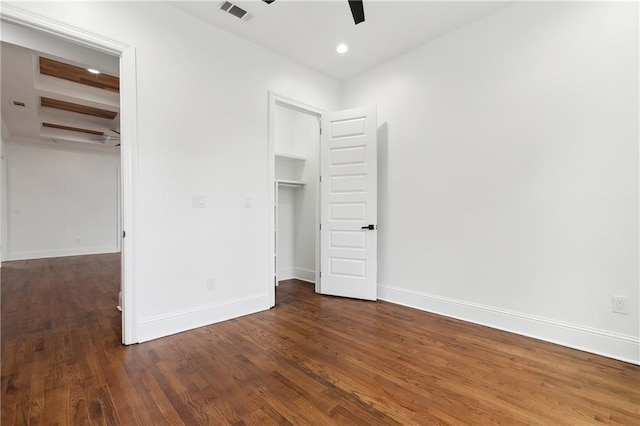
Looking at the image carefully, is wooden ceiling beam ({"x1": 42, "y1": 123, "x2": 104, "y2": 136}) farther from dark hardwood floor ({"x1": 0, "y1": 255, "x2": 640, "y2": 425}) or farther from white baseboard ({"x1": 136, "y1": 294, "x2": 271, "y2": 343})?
white baseboard ({"x1": 136, "y1": 294, "x2": 271, "y2": 343})

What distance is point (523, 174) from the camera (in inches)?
105

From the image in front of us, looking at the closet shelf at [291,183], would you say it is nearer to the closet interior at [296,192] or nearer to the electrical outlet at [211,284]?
the closet interior at [296,192]

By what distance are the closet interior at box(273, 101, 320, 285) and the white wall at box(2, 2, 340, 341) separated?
1320 mm

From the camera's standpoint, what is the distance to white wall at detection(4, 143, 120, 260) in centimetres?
688

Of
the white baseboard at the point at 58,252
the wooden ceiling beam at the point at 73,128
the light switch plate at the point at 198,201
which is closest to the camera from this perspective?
the light switch plate at the point at 198,201

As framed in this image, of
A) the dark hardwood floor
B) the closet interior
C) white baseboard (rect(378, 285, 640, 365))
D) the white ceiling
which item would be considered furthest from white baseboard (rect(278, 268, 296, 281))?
the white ceiling

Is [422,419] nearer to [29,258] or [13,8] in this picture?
[13,8]

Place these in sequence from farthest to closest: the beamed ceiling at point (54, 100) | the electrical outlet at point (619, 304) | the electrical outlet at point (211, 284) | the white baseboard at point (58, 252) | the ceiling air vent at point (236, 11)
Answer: the white baseboard at point (58, 252), the beamed ceiling at point (54, 100), the electrical outlet at point (211, 284), the ceiling air vent at point (236, 11), the electrical outlet at point (619, 304)

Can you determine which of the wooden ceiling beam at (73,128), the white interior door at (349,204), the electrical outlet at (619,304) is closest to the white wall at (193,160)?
the white interior door at (349,204)

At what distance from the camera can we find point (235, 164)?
313cm

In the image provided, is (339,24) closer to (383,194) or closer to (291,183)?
(383,194)

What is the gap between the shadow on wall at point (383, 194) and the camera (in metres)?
3.75

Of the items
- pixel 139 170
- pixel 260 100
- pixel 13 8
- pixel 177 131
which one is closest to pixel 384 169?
pixel 260 100

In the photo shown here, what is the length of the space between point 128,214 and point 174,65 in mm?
1442
